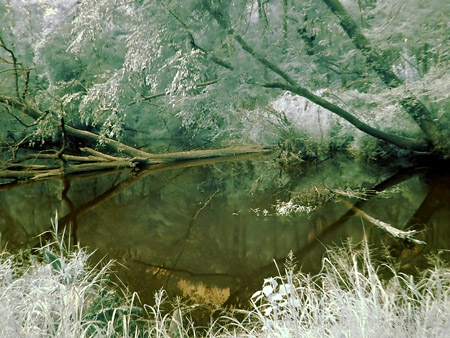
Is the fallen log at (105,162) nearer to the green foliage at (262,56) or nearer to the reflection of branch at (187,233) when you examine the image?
the green foliage at (262,56)

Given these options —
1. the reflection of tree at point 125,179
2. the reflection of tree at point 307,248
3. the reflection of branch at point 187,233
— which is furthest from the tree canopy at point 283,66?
the reflection of branch at point 187,233

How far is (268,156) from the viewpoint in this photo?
734cm

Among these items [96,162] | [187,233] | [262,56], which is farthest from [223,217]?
[96,162]

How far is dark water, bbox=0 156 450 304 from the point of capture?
2881 millimetres

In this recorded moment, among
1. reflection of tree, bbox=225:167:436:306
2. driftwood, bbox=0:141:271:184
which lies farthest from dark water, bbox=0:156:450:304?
driftwood, bbox=0:141:271:184

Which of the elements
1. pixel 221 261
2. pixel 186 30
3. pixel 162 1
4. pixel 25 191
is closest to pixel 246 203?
pixel 221 261

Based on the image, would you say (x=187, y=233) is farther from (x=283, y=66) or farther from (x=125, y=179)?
(x=283, y=66)

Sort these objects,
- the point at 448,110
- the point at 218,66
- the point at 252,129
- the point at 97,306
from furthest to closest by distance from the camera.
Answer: the point at 252,129
the point at 218,66
the point at 448,110
the point at 97,306

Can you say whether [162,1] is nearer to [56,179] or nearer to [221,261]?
[56,179]

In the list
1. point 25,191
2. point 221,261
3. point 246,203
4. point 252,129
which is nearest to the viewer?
point 221,261

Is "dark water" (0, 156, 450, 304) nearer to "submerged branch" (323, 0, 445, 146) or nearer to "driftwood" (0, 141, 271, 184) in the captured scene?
"driftwood" (0, 141, 271, 184)

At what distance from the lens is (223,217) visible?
4.13m

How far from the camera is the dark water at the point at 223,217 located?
113 inches

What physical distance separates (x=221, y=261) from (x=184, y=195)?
2296 millimetres
